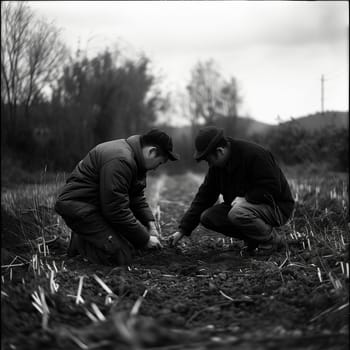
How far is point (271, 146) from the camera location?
19266 mm

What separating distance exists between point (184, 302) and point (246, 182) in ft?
5.09

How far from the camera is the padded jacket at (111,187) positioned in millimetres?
3547

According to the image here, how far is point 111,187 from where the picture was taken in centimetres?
350

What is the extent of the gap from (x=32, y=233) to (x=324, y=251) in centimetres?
252

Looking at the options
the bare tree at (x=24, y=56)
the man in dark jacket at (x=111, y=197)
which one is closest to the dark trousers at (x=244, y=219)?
the man in dark jacket at (x=111, y=197)

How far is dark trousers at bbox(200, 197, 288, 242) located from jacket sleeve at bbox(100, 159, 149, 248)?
2.55 ft

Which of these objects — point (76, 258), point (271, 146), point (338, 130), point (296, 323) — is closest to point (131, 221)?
point (76, 258)

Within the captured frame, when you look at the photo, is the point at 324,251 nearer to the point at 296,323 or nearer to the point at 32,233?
the point at 296,323

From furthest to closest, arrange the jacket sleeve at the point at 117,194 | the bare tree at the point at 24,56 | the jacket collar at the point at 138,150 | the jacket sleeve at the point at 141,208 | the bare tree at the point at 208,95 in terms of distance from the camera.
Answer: the bare tree at the point at 208,95 → the bare tree at the point at 24,56 → the jacket sleeve at the point at 141,208 → the jacket collar at the point at 138,150 → the jacket sleeve at the point at 117,194

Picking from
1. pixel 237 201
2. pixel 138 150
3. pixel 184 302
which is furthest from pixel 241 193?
pixel 184 302

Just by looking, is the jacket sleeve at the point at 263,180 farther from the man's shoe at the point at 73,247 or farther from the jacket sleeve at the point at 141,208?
the man's shoe at the point at 73,247

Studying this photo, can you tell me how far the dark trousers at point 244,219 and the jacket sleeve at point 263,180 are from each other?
7 centimetres

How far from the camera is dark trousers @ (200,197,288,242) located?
13.2 ft

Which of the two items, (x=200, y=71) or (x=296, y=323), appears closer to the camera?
(x=296, y=323)
